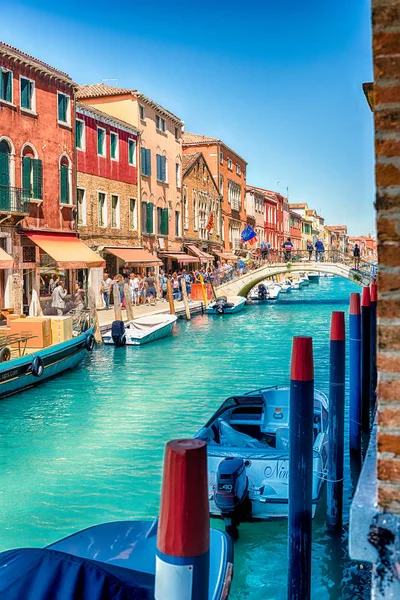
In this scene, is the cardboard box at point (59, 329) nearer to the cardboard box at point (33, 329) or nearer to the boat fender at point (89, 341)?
the cardboard box at point (33, 329)

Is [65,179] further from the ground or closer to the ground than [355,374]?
further from the ground

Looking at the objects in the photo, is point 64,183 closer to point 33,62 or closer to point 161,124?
point 33,62

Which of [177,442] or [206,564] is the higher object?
[177,442]

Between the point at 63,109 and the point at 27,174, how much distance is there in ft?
11.7

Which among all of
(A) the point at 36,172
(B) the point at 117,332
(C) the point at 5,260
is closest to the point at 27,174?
(A) the point at 36,172

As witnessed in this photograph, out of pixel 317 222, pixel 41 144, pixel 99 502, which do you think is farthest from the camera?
pixel 317 222

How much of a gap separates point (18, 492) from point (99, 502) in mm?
1063

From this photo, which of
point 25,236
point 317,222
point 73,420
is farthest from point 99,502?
point 317,222

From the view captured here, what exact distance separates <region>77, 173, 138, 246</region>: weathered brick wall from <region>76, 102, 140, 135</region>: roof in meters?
2.33

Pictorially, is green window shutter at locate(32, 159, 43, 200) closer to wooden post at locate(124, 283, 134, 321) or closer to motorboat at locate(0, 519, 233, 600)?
wooden post at locate(124, 283, 134, 321)

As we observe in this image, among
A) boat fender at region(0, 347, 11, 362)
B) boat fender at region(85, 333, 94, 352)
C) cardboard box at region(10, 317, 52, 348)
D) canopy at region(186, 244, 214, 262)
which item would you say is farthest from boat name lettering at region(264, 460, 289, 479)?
canopy at region(186, 244, 214, 262)

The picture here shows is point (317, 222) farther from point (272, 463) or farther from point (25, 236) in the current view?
point (272, 463)

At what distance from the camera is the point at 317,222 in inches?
4208

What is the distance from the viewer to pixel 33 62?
811 inches
